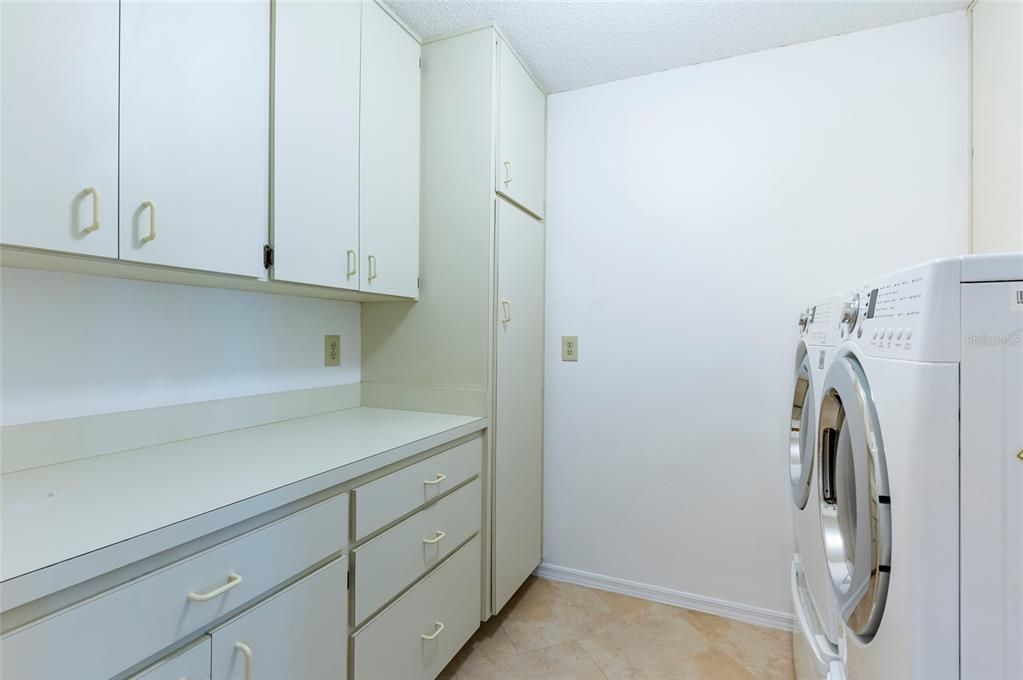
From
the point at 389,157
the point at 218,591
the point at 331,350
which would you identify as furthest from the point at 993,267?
the point at 331,350

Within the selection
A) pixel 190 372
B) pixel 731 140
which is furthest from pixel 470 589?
pixel 731 140

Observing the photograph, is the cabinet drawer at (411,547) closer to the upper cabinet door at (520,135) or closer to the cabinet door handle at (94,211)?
the cabinet door handle at (94,211)

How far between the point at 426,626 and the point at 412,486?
17.7 inches

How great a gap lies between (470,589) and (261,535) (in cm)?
96

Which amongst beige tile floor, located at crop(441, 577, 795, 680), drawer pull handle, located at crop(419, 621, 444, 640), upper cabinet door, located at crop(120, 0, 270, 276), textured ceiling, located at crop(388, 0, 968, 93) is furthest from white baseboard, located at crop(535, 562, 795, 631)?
textured ceiling, located at crop(388, 0, 968, 93)

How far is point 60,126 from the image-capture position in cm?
85

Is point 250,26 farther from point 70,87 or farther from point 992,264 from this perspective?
point 992,264

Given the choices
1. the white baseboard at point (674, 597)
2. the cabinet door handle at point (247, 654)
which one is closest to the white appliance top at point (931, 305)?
the cabinet door handle at point (247, 654)

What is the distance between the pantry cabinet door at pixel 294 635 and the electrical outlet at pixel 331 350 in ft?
2.91

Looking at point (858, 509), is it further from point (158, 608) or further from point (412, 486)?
point (158, 608)

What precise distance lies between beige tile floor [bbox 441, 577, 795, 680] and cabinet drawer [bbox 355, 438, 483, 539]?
684 millimetres

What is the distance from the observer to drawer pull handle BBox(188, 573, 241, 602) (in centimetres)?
79

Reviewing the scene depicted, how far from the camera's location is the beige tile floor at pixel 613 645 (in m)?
1.63

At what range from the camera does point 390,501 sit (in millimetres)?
1254
